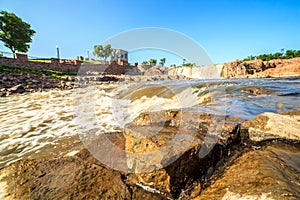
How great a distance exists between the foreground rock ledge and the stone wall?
2347 cm

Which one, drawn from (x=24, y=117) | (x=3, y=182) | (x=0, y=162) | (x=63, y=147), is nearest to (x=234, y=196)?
(x=3, y=182)

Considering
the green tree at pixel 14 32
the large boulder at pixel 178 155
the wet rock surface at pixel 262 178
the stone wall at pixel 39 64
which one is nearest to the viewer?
the wet rock surface at pixel 262 178

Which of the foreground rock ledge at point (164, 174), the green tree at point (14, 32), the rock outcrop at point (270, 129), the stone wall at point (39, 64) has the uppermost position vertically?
the green tree at point (14, 32)

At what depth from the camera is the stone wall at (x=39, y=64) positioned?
18.7 meters

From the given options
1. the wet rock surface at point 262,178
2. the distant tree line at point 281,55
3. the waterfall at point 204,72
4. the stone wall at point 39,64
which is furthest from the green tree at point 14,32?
the distant tree line at point 281,55

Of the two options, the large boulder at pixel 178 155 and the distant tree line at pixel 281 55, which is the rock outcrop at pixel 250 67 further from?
the large boulder at pixel 178 155

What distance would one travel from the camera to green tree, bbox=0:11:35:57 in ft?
86.2

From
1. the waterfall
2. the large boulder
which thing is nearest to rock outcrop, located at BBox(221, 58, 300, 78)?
the waterfall

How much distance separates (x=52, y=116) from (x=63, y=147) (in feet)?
10.1

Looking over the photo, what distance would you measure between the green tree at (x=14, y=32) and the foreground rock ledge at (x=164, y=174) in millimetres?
36921

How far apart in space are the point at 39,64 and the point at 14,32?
12.4 m

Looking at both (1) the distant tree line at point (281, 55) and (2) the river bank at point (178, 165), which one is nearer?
(2) the river bank at point (178, 165)

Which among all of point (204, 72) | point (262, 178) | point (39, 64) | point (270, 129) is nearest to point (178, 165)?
point (262, 178)

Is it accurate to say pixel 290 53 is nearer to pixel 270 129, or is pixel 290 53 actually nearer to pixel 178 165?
pixel 270 129
